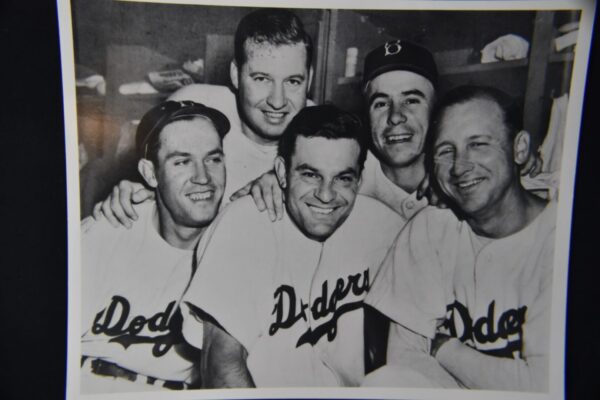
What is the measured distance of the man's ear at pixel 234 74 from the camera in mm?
721

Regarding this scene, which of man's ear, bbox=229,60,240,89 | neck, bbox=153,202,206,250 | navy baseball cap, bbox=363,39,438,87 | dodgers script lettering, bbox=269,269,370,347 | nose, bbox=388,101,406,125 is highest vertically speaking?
navy baseball cap, bbox=363,39,438,87

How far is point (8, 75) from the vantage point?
717mm

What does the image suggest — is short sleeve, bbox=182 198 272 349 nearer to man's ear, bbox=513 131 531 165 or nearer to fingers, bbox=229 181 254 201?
fingers, bbox=229 181 254 201

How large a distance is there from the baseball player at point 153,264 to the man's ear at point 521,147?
0.35 m

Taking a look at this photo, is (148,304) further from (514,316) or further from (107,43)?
(514,316)

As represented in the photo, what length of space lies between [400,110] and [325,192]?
0.13 m

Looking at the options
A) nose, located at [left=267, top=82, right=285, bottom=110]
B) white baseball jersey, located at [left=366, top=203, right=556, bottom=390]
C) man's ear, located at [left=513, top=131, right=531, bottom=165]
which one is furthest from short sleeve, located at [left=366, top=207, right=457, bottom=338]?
nose, located at [left=267, top=82, right=285, bottom=110]

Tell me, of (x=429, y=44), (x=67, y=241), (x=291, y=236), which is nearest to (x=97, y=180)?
(x=67, y=241)

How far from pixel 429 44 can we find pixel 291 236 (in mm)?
286

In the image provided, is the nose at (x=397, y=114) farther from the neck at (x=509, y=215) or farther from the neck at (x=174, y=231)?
the neck at (x=174, y=231)

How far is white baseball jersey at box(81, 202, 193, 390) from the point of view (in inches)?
28.6

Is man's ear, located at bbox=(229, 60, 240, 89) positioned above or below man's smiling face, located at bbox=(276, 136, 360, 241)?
above

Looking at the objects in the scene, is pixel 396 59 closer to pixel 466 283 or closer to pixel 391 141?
pixel 391 141

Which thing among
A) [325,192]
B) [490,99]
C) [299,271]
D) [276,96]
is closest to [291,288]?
[299,271]
